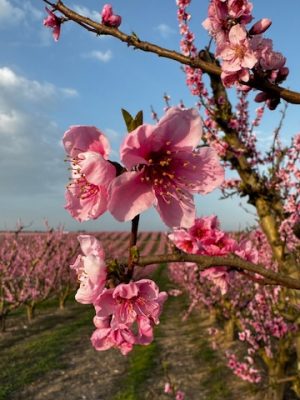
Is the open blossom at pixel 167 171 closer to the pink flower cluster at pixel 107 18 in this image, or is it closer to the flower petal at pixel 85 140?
the flower petal at pixel 85 140

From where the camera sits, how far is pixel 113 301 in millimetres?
1205

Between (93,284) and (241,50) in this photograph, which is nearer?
(93,284)

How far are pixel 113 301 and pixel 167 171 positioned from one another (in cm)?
40

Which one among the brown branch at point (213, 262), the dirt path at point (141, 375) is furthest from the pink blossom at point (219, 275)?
the dirt path at point (141, 375)

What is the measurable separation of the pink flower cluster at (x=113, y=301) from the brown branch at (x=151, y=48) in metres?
0.76

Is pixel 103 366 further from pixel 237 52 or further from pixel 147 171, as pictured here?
pixel 147 171

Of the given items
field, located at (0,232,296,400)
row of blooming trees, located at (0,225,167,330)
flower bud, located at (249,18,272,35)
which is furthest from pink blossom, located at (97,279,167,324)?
row of blooming trees, located at (0,225,167,330)

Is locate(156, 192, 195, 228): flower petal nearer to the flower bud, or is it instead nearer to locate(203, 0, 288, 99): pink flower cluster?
locate(203, 0, 288, 99): pink flower cluster

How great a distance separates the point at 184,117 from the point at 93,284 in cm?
52

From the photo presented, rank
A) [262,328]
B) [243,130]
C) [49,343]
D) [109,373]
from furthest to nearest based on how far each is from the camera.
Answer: [49,343], [109,373], [262,328], [243,130]

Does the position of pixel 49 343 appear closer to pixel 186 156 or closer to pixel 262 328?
pixel 262 328

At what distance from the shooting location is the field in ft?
28.2

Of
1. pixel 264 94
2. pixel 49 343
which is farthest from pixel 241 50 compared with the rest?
pixel 49 343

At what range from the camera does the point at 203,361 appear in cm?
1103
